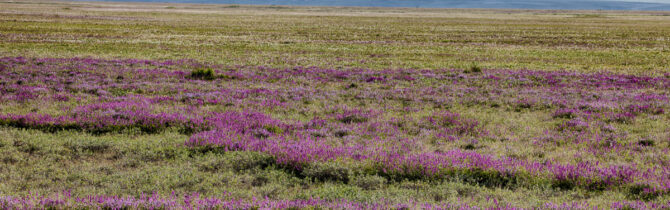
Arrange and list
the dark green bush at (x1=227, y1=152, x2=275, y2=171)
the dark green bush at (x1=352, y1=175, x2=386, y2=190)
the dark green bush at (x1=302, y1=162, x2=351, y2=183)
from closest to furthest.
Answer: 1. the dark green bush at (x1=352, y1=175, x2=386, y2=190)
2. the dark green bush at (x1=302, y1=162, x2=351, y2=183)
3. the dark green bush at (x1=227, y1=152, x2=275, y2=171)

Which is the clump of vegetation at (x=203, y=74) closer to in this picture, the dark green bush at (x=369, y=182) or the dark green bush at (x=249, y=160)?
the dark green bush at (x=249, y=160)

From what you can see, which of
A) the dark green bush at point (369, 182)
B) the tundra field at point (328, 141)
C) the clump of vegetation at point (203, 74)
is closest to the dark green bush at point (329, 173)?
the tundra field at point (328, 141)

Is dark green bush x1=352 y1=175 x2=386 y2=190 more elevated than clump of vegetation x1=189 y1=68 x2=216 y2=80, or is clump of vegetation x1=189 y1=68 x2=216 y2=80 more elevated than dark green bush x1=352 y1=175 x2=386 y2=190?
clump of vegetation x1=189 y1=68 x2=216 y2=80

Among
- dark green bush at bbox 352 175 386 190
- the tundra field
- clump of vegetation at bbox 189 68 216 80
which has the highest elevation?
clump of vegetation at bbox 189 68 216 80

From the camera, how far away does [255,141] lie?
969 centimetres

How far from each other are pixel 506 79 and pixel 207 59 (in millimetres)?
18926

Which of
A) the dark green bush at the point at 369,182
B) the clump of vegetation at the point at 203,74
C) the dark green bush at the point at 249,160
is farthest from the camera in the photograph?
A: the clump of vegetation at the point at 203,74

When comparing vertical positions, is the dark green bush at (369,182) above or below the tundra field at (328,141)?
below

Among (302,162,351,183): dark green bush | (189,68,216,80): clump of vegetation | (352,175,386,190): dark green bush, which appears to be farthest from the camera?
(189,68,216,80): clump of vegetation

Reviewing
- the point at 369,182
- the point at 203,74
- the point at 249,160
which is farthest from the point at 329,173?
the point at 203,74

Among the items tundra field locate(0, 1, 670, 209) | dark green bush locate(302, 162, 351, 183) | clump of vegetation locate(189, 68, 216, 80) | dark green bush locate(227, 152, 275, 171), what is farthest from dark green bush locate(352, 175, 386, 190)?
clump of vegetation locate(189, 68, 216, 80)

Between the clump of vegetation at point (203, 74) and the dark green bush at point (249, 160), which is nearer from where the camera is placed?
the dark green bush at point (249, 160)

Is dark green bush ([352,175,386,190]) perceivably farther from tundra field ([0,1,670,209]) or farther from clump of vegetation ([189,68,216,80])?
clump of vegetation ([189,68,216,80])

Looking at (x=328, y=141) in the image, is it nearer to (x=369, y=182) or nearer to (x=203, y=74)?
(x=369, y=182)
